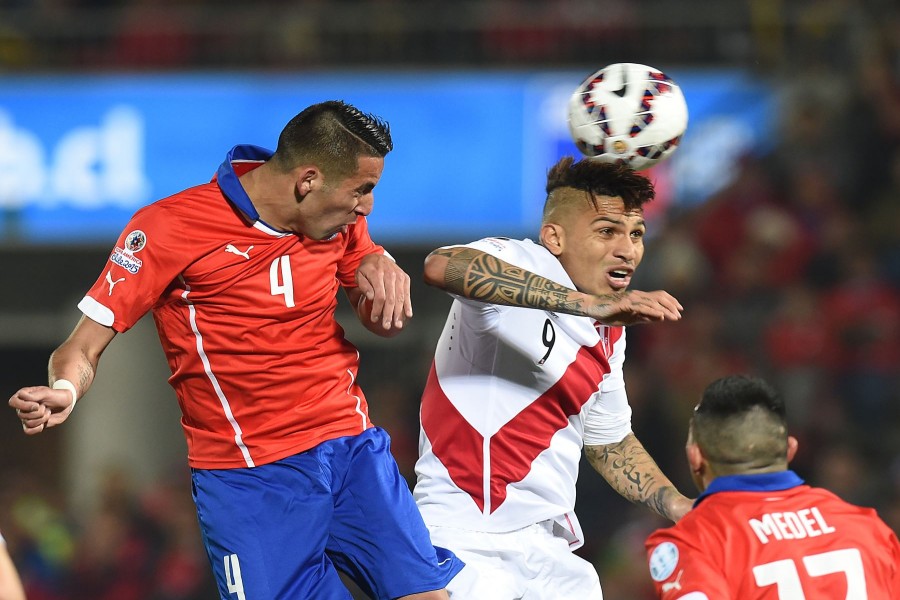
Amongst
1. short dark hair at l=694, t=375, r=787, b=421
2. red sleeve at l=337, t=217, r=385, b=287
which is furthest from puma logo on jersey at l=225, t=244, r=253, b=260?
short dark hair at l=694, t=375, r=787, b=421

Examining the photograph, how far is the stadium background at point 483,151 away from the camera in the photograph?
Result: 32.8 feet

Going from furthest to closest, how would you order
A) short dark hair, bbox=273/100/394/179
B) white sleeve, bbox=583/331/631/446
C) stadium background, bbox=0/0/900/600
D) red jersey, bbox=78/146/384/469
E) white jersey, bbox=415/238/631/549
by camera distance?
stadium background, bbox=0/0/900/600 < white sleeve, bbox=583/331/631/446 < white jersey, bbox=415/238/631/549 < short dark hair, bbox=273/100/394/179 < red jersey, bbox=78/146/384/469

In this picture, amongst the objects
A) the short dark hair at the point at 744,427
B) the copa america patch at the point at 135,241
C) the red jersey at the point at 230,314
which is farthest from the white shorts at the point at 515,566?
the copa america patch at the point at 135,241

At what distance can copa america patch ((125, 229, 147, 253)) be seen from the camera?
13.1ft

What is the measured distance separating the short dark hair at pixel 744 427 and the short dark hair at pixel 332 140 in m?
1.36

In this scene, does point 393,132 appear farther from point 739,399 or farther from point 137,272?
point 739,399

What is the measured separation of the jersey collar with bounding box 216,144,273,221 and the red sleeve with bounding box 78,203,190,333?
228 millimetres

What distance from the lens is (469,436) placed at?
439cm

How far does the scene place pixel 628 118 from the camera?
186 inches

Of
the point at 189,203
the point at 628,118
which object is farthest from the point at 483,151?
the point at 189,203

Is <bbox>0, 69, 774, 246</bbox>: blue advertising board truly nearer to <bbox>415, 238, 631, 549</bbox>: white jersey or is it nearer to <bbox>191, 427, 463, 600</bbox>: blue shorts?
<bbox>415, 238, 631, 549</bbox>: white jersey

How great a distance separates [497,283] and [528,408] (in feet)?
2.00

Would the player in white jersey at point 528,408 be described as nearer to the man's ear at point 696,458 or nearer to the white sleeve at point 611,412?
the white sleeve at point 611,412

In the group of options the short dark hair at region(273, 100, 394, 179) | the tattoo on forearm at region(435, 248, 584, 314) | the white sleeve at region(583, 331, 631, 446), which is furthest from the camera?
the white sleeve at region(583, 331, 631, 446)
